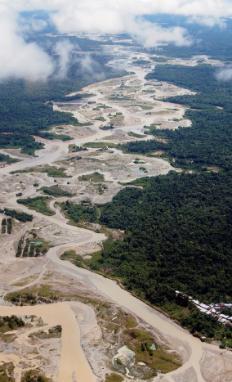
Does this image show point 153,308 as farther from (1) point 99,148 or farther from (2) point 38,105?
(2) point 38,105

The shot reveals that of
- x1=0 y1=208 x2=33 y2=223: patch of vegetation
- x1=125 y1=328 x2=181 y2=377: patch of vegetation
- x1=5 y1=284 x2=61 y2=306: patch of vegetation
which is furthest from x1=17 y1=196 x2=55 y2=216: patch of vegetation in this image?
x1=125 y1=328 x2=181 y2=377: patch of vegetation

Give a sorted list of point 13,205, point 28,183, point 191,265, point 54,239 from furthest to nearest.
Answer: point 28,183, point 13,205, point 54,239, point 191,265

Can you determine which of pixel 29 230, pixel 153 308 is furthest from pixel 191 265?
pixel 29 230

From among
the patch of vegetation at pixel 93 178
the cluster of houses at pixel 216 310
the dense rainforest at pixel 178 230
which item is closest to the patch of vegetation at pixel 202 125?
the dense rainforest at pixel 178 230

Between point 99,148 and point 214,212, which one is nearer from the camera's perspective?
point 214,212

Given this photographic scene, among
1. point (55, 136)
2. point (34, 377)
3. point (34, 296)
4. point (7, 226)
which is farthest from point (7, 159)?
point (34, 377)

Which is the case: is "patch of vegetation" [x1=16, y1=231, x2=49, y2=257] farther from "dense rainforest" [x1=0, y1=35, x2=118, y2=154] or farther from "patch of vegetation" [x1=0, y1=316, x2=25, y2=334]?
"dense rainforest" [x1=0, y1=35, x2=118, y2=154]
